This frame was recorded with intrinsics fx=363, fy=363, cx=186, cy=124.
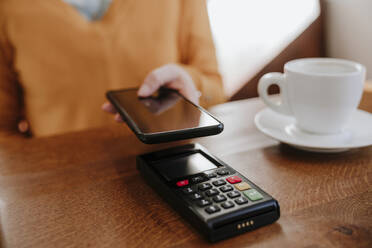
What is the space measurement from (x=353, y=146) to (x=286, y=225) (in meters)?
0.17

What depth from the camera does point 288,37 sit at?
109 cm

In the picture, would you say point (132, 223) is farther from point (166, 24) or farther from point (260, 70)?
point (260, 70)

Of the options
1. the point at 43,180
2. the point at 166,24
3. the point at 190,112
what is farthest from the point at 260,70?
the point at 43,180

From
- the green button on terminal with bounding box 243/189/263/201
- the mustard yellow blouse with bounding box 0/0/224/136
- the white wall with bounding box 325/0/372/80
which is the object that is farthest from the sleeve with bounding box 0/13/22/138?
the white wall with bounding box 325/0/372/80

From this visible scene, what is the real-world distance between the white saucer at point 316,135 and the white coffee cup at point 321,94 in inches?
0.5

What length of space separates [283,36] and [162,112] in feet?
2.46

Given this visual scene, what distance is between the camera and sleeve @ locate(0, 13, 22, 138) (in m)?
0.75

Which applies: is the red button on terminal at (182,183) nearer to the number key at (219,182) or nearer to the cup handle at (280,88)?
the number key at (219,182)

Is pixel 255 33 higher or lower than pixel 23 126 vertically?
higher

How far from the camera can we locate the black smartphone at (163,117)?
14.1 inches

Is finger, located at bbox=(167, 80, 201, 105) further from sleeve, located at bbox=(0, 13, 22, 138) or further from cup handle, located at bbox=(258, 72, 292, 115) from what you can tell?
sleeve, located at bbox=(0, 13, 22, 138)

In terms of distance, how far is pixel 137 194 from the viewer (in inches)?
14.6

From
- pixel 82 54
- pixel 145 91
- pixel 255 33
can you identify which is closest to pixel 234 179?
pixel 145 91

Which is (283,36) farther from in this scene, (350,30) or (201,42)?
(201,42)
